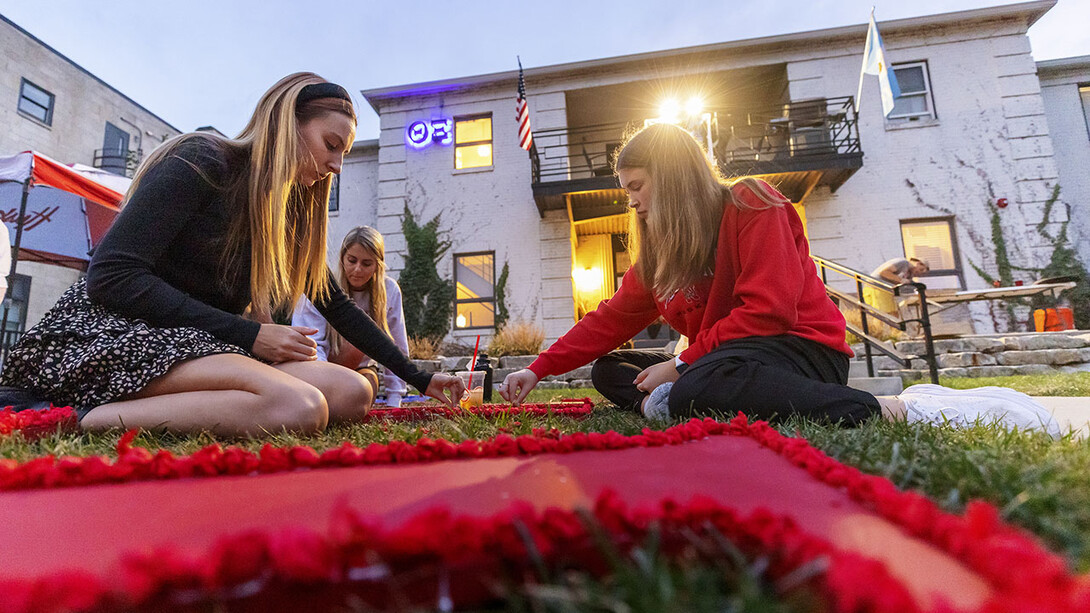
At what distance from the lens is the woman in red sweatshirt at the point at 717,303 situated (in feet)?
5.81

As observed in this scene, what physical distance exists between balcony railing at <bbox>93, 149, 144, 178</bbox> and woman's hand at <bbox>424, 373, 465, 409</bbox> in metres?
15.9

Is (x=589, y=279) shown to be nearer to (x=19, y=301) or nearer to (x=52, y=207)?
(x=52, y=207)

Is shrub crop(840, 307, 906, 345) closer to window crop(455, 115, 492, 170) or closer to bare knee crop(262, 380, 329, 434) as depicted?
bare knee crop(262, 380, 329, 434)

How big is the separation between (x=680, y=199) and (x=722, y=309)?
495mm

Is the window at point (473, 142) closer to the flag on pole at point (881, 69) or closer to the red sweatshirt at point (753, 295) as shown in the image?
the flag on pole at point (881, 69)

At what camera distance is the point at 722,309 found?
216 centimetres

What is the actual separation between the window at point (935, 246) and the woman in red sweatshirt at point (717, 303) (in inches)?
332

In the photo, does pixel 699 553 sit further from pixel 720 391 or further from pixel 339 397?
pixel 339 397

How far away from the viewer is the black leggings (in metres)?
1.65

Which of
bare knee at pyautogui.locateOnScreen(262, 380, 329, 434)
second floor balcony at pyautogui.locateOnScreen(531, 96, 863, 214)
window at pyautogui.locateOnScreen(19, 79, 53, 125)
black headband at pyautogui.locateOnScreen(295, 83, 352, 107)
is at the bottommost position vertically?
bare knee at pyautogui.locateOnScreen(262, 380, 329, 434)

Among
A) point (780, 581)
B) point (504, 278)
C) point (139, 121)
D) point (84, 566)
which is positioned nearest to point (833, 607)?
point (780, 581)

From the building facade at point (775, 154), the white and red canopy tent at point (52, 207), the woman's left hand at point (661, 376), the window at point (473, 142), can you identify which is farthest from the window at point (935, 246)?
the white and red canopy tent at point (52, 207)

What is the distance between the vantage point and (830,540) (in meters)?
0.56

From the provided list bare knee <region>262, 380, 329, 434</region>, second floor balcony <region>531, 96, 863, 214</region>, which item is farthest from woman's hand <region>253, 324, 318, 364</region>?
second floor balcony <region>531, 96, 863, 214</region>
